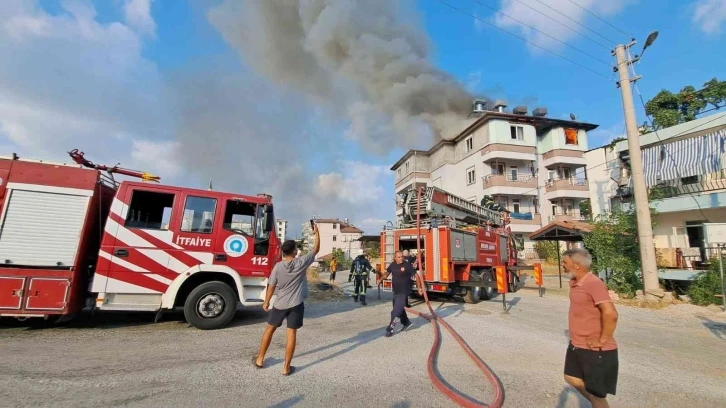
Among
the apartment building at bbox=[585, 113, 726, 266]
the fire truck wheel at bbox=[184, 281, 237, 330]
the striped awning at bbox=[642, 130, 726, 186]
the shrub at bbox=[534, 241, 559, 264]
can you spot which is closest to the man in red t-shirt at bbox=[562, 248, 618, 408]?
the fire truck wheel at bbox=[184, 281, 237, 330]

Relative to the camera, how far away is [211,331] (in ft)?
20.5

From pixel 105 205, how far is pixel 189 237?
161cm

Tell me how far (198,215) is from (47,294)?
2.43 meters

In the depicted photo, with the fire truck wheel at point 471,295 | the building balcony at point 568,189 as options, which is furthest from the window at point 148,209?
the building balcony at point 568,189

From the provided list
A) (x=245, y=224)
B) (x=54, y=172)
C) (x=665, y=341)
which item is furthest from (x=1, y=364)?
(x=665, y=341)

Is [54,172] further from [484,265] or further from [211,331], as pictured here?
[484,265]

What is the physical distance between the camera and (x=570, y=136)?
103ft

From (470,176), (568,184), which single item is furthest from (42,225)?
(568,184)

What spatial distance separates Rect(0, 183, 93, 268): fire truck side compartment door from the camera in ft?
17.7

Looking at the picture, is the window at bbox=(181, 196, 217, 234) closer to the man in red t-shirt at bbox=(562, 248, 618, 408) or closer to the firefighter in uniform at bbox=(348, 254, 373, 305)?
the firefighter in uniform at bbox=(348, 254, 373, 305)

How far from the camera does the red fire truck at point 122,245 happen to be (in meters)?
5.43

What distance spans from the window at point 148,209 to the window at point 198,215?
0.92 ft

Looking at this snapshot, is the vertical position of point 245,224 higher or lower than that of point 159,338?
higher

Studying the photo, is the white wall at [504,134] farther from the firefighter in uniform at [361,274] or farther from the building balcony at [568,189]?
the firefighter in uniform at [361,274]
